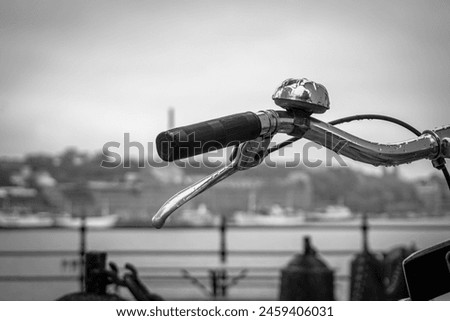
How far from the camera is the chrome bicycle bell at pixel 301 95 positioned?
26.3 inches

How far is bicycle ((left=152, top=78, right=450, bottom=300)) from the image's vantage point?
1.97ft

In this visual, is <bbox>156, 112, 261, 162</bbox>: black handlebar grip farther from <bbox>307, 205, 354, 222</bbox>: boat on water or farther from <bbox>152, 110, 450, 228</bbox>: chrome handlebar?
<bbox>307, 205, 354, 222</bbox>: boat on water

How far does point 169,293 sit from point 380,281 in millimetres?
2372

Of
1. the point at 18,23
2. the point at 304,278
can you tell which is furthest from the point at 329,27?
the point at 304,278

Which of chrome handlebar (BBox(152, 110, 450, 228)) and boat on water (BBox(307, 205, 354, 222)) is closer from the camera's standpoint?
chrome handlebar (BBox(152, 110, 450, 228))

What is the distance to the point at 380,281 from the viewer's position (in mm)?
3557

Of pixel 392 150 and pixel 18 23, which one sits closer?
pixel 392 150

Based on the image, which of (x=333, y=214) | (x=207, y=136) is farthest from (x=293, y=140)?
→ (x=333, y=214)

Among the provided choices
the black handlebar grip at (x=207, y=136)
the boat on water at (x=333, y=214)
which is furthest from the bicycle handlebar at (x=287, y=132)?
the boat on water at (x=333, y=214)

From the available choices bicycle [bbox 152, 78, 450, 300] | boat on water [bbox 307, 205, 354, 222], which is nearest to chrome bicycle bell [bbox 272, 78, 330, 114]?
bicycle [bbox 152, 78, 450, 300]

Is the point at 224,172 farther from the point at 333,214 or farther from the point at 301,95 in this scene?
the point at 333,214
